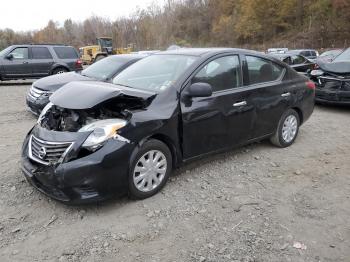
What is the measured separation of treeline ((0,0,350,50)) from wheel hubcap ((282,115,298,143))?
4095cm

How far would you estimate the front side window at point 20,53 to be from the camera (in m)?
13.8

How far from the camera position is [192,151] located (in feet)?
14.4

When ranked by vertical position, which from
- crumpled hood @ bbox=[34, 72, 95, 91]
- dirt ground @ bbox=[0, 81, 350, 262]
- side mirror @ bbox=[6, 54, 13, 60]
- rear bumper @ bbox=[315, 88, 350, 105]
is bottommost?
dirt ground @ bbox=[0, 81, 350, 262]

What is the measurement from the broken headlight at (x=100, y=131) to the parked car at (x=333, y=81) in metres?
6.35

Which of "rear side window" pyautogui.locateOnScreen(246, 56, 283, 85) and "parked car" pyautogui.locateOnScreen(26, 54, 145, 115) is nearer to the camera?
"rear side window" pyautogui.locateOnScreen(246, 56, 283, 85)

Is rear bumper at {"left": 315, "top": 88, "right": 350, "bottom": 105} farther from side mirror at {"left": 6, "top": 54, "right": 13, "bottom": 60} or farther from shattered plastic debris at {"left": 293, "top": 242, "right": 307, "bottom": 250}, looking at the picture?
side mirror at {"left": 6, "top": 54, "right": 13, "bottom": 60}

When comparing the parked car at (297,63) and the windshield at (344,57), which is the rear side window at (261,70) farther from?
the parked car at (297,63)

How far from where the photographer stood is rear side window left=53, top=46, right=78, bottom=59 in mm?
14195

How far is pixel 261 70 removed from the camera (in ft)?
17.4

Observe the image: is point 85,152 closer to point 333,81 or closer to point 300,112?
point 300,112

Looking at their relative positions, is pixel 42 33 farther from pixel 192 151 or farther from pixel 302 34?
→ pixel 192 151

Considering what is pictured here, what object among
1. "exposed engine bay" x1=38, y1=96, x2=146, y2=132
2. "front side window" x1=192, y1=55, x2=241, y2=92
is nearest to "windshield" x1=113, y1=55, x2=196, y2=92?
"front side window" x1=192, y1=55, x2=241, y2=92

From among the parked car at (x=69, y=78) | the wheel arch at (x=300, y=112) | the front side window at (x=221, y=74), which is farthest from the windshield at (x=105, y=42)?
the front side window at (x=221, y=74)

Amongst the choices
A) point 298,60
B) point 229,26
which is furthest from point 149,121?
point 229,26
